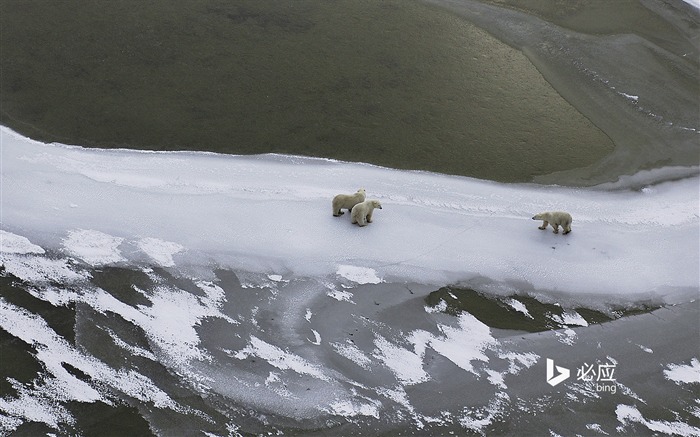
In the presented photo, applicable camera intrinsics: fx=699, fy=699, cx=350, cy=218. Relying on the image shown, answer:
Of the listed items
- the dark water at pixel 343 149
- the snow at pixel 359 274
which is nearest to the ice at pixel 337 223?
the snow at pixel 359 274

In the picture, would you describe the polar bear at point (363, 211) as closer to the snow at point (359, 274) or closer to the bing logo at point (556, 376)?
the snow at point (359, 274)

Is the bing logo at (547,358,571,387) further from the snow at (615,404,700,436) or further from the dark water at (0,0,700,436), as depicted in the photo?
the snow at (615,404,700,436)

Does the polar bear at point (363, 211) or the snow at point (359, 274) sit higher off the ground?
the polar bear at point (363, 211)

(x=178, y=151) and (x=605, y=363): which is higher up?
(x=178, y=151)

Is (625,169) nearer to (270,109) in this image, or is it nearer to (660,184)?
(660,184)

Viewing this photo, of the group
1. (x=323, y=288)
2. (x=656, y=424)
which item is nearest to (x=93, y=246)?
(x=323, y=288)

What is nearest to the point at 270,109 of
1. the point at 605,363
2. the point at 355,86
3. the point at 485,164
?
the point at 355,86
